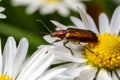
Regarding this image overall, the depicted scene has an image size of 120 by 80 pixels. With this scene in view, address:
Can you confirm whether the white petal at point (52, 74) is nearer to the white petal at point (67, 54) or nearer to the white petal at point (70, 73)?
the white petal at point (70, 73)

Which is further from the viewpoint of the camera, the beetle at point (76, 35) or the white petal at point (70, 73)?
the beetle at point (76, 35)

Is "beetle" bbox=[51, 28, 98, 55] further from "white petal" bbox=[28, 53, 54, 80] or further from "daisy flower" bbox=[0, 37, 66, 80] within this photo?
"white petal" bbox=[28, 53, 54, 80]

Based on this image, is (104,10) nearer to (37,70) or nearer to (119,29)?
(119,29)

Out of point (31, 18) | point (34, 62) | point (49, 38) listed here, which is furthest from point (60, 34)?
point (31, 18)

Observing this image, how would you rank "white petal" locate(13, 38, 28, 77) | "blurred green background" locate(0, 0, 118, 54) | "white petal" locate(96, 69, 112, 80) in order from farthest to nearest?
"blurred green background" locate(0, 0, 118, 54), "white petal" locate(96, 69, 112, 80), "white petal" locate(13, 38, 28, 77)

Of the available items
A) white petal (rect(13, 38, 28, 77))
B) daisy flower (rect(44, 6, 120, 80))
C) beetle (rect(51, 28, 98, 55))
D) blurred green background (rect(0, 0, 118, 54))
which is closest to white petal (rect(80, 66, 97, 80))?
daisy flower (rect(44, 6, 120, 80))

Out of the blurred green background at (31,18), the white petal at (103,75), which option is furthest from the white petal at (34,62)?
the blurred green background at (31,18)
